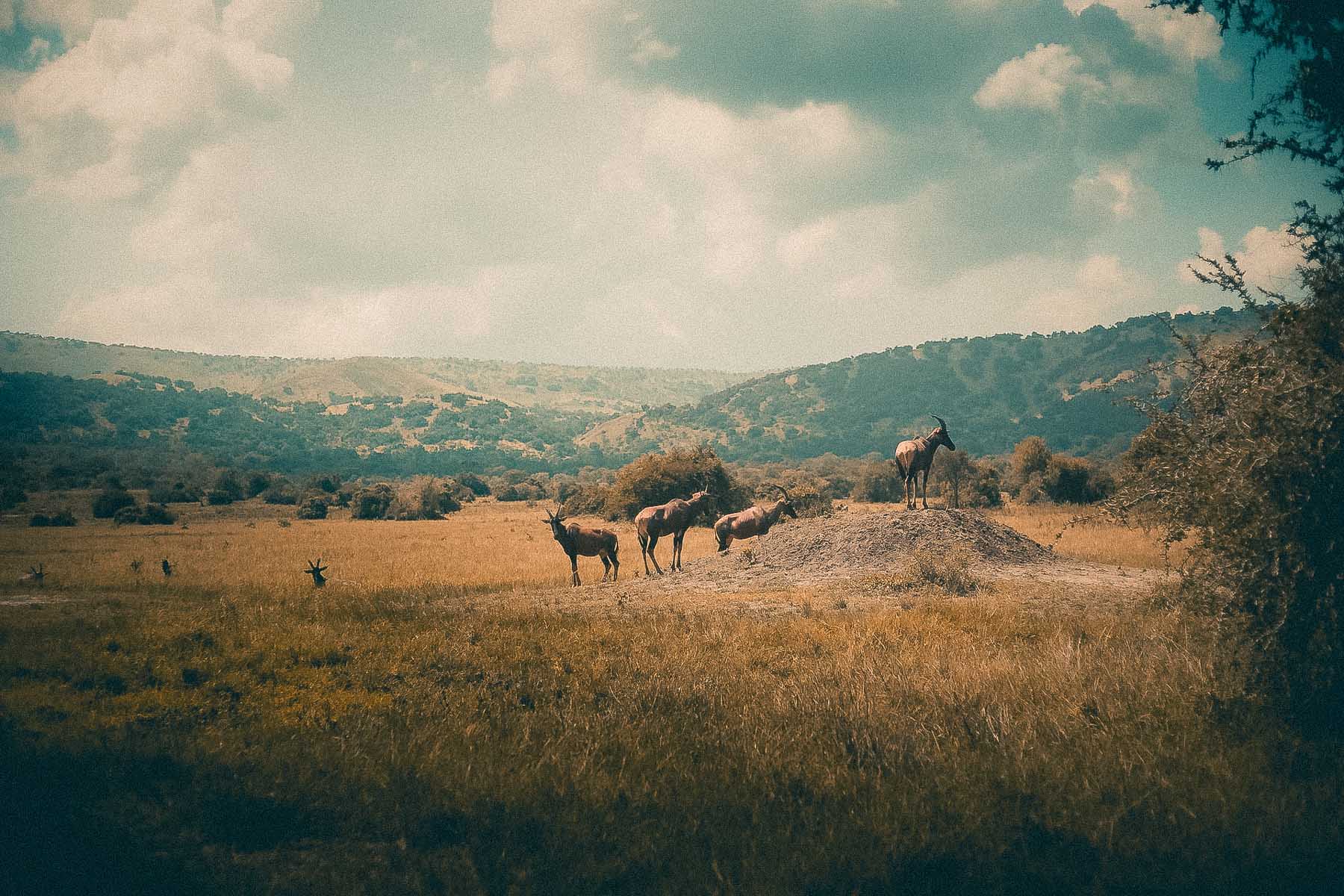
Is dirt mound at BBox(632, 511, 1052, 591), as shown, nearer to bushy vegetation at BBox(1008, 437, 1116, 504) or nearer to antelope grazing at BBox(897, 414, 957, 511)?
antelope grazing at BBox(897, 414, 957, 511)

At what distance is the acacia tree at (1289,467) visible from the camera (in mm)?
5988

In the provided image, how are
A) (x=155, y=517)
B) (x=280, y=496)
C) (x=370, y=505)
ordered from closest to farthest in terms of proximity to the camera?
(x=155, y=517)
(x=370, y=505)
(x=280, y=496)

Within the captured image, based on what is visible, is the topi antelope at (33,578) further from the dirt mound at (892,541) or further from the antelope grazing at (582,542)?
the dirt mound at (892,541)

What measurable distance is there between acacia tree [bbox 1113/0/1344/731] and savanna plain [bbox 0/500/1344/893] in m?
0.57

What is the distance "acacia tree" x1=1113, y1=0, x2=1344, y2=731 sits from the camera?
599 centimetres

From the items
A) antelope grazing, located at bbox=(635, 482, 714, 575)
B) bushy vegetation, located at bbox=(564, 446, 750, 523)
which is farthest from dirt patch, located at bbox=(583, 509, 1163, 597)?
bushy vegetation, located at bbox=(564, 446, 750, 523)

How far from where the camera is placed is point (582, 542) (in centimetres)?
2239

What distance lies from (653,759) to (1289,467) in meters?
6.31

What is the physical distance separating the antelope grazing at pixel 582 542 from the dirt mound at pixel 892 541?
5.38 meters

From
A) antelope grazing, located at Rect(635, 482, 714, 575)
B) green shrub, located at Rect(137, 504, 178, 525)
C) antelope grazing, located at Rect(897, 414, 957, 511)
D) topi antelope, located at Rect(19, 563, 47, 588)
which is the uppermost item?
antelope grazing, located at Rect(897, 414, 957, 511)

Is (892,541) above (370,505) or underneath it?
above

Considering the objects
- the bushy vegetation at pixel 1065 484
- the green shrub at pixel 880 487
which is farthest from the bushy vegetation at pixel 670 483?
the green shrub at pixel 880 487

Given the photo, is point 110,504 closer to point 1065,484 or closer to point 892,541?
point 892,541

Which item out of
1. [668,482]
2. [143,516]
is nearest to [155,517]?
[143,516]
